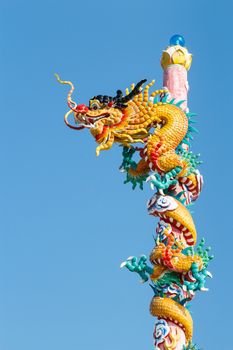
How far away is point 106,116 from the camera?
13008mm

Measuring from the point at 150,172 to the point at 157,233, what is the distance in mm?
1014

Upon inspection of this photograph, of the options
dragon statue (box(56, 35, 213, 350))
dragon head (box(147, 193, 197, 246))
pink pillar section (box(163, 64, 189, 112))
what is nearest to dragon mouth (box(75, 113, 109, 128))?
dragon statue (box(56, 35, 213, 350))

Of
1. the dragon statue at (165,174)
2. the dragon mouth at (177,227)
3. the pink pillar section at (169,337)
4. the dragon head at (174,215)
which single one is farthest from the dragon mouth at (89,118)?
the pink pillar section at (169,337)

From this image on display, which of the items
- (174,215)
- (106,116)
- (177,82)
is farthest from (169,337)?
(177,82)

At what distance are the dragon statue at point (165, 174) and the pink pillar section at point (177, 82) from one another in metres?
0.01

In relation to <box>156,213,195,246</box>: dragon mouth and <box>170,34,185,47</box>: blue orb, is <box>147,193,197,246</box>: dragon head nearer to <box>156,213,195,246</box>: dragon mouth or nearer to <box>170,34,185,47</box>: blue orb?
<box>156,213,195,246</box>: dragon mouth

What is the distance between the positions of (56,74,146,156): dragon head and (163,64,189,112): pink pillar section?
0.71 m

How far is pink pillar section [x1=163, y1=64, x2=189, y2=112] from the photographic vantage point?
13594mm

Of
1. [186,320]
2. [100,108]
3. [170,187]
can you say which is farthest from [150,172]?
[186,320]

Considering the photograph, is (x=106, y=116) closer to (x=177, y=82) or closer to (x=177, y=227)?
(x=177, y=82)

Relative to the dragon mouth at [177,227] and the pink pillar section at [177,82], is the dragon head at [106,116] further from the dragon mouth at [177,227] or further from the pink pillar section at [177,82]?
the dragon mouth at [177,227]

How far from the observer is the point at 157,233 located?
12.5m

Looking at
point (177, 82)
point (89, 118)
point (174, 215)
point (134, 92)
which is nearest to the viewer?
point (174, 215)

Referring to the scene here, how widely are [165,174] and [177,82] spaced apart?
1.79m
